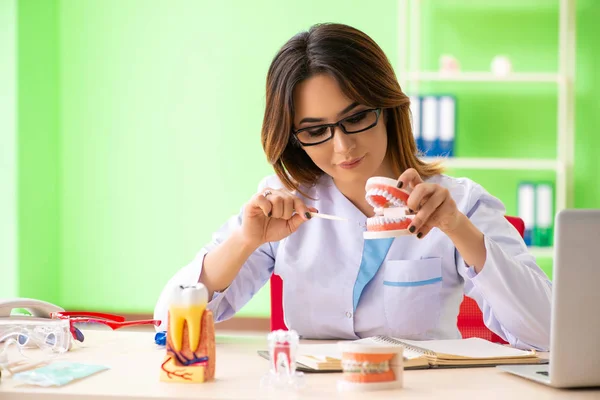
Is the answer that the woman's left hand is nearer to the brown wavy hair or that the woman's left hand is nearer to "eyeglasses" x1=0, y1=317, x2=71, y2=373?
the brown wavy hair

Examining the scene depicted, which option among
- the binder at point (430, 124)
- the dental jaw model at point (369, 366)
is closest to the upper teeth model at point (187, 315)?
the dental jaw model at point (369, 366)

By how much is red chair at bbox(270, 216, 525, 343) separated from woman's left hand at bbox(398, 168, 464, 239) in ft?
1.84

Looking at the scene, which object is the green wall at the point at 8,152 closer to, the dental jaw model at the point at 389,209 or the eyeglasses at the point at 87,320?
the eyeglasses at the point at 87,320

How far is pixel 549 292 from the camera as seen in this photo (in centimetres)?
168

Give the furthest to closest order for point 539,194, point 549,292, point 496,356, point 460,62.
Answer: point 460,62 < point 539,194 < point 549,292 < point 496,356

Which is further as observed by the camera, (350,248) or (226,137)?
(226,137)

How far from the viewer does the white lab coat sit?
1.85 metres

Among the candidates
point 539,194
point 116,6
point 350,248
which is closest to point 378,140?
point 350,248

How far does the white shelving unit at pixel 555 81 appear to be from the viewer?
4348 mm

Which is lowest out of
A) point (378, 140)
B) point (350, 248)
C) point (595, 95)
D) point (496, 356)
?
point (496, 356)

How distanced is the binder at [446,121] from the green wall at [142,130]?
2.32ft

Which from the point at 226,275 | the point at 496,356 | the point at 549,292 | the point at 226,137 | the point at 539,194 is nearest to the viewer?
the point at 496,356

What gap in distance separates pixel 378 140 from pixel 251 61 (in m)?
3.26

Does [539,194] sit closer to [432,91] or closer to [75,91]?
[432,91]
